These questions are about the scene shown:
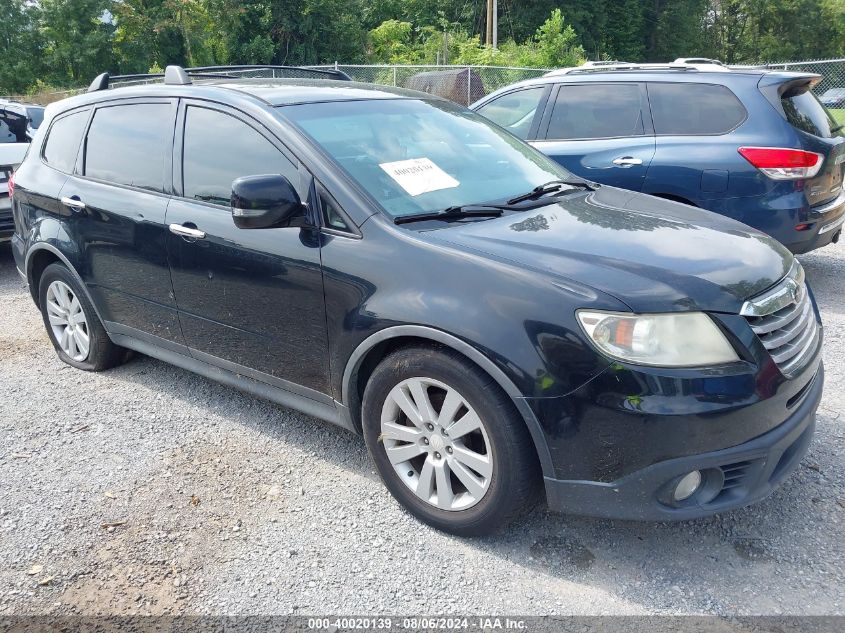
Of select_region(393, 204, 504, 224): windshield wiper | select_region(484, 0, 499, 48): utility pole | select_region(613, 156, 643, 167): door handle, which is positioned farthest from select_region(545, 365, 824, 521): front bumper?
select_region(484, 0, 499, 48): utility pole

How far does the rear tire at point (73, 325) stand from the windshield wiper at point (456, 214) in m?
2.43

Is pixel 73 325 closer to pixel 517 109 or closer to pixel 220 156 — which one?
pixel 220 156

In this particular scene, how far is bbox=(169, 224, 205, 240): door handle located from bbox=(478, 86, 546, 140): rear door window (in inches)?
155

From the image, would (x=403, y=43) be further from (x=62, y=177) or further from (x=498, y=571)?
(x=498, y=571)

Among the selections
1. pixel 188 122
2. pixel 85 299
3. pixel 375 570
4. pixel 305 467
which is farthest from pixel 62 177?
pixel 375 570

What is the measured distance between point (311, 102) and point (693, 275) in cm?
202

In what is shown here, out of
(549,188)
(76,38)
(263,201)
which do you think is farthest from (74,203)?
(76,38)

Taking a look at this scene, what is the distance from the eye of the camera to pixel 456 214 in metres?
3.17

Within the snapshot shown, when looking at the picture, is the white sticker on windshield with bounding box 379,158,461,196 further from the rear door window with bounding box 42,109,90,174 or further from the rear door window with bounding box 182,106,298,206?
the rear door window with bounding box 42,109,90,174

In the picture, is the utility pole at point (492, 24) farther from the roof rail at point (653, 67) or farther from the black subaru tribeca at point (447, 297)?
the black subaru tribeca at point (447, 297)

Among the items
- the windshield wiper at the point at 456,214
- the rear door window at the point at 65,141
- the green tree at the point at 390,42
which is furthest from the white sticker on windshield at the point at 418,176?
the green tree at the point at 390,42

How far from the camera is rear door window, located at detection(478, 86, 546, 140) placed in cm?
691

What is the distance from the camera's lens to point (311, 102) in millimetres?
3648

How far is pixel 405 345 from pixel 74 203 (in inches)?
100
